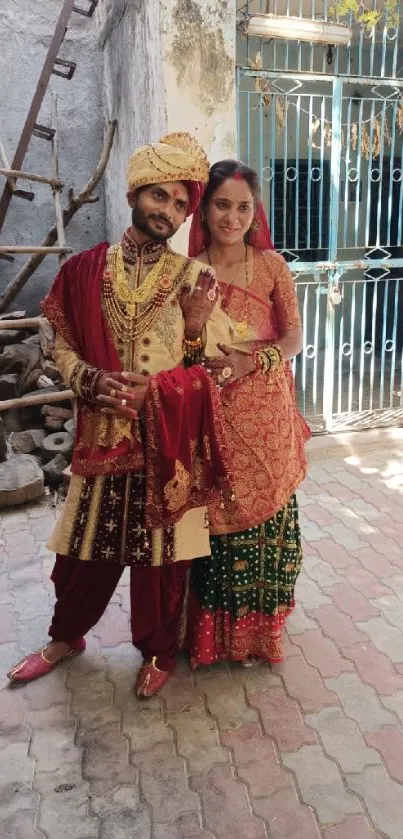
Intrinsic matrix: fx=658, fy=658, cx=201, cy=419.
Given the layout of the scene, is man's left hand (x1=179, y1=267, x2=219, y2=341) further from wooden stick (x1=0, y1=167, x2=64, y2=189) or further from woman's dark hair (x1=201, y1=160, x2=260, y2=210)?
wooden stick (x1=0, y1=167, x2=64, y2=189)

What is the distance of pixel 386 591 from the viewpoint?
3.19 m

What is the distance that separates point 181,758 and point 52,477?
2598mm

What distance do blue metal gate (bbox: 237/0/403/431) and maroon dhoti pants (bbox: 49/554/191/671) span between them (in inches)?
119

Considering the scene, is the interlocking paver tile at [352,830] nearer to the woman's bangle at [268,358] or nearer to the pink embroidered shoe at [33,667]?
the pink embroidered shoe at [33,667]

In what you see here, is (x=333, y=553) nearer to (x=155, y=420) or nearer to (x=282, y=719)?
(x=282, y=719)

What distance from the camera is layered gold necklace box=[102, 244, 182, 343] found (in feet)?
6.80

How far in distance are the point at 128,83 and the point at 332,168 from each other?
163cm

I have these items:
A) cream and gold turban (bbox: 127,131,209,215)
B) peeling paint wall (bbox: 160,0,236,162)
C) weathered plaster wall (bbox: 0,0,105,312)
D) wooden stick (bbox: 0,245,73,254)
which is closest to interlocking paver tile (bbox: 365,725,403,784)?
cream and gold turban (bbox: 127,131,209,215)

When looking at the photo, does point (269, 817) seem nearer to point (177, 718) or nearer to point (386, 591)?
point (177, 718)

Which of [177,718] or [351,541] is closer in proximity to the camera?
[177,718]

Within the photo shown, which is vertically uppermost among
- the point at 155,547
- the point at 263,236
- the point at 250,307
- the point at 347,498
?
the point at 263,236

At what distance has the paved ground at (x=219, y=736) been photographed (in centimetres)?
193

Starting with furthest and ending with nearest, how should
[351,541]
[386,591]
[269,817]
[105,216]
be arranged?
1. [105,216]
2. [351,541]
3. [386,591]
4. [269,817]

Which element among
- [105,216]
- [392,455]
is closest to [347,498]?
[392,455]
